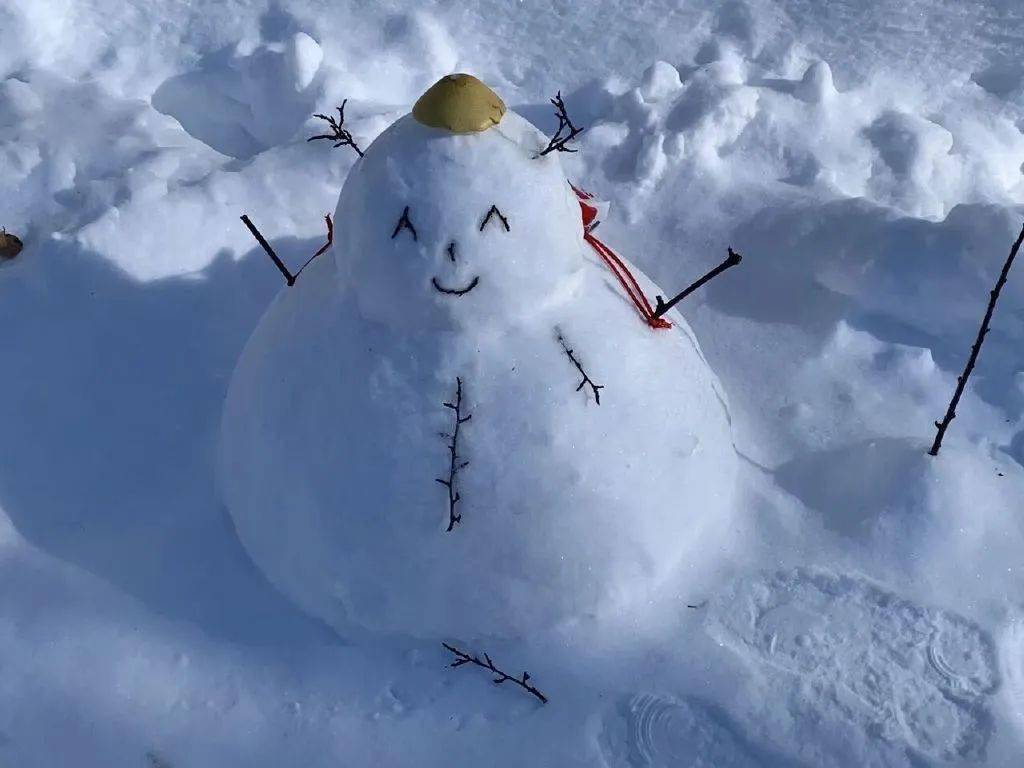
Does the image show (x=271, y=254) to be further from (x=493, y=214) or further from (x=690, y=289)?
(x=690, y=289)

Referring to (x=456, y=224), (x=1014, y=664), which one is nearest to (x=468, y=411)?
(x=456, y=224)

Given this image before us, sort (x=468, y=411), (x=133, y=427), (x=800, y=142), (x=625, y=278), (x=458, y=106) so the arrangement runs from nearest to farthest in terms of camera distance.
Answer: (x=458, y=106)
(x=468, y=411)
(x=625, y=278)
(x=133, y=427)
(x=800, y=142)

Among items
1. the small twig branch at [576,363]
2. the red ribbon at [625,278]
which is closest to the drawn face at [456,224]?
the small twig branch at [576,363]

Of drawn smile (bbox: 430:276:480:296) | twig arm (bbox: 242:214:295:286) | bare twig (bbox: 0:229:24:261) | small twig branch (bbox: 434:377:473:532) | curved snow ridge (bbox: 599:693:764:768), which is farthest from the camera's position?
bare twig (bbox: 0:229:24:261)

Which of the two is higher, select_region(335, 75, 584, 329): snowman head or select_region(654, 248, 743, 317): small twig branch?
select_region(335, 75, 584, 329): snowman head

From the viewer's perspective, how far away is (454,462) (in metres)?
2.47

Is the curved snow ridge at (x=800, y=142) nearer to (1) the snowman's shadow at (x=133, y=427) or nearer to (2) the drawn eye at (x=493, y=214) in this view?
(1) the snowman's shadow at (x=133, y=427)

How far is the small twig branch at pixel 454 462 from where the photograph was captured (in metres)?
2.44

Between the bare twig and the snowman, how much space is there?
1.38m

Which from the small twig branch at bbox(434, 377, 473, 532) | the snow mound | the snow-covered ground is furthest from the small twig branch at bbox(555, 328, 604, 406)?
the snow mound

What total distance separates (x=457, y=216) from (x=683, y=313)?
1.41 m

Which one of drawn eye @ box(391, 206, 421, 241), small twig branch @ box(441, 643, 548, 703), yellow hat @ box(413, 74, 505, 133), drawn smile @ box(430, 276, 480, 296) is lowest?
small twig branch @ box(441, 643, 548, 703)

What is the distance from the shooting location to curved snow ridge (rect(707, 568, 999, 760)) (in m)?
2.68

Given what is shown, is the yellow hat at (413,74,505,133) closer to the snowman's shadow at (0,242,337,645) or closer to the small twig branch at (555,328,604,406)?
the small twig branch at (555,328,604,406)
